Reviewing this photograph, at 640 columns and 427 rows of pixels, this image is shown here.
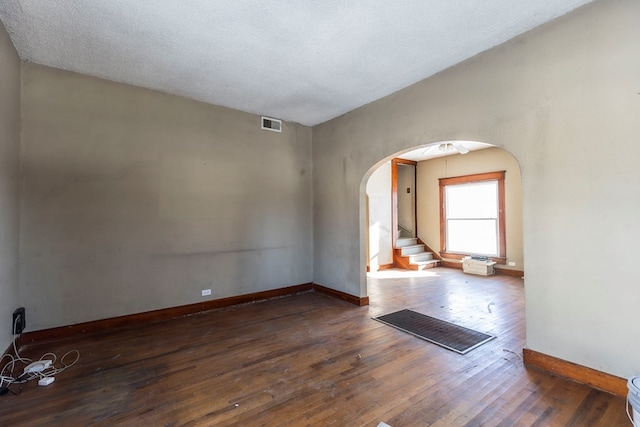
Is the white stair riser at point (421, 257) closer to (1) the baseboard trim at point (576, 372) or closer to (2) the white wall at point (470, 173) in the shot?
(2) the white wall at point (470, 173)

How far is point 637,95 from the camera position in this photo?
2053 millimetres

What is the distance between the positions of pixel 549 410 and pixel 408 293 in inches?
118

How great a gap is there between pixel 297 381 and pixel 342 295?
2319 mm

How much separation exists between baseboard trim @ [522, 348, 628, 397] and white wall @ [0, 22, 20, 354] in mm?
4627

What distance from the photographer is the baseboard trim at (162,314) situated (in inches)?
122

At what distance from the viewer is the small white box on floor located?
639cm

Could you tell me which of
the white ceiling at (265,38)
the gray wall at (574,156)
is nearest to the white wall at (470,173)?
the gray wall at (574,156)

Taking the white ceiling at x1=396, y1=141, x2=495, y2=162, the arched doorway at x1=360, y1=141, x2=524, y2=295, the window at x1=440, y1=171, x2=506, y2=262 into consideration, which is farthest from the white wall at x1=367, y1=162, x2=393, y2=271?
the window at x1=440, y1=171, x2=506, y2=262

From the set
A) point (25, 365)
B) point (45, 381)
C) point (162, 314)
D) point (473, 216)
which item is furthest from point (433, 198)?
point (25, 365)

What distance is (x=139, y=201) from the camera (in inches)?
143

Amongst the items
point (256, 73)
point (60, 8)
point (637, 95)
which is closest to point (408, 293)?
point (637, 95)

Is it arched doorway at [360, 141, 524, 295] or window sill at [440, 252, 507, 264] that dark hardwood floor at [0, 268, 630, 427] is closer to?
arched doorway at [360, 141, 524, 295]

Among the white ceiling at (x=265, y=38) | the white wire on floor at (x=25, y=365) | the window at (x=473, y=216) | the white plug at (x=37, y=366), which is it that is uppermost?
the white ceiling at (x=265, y=38)

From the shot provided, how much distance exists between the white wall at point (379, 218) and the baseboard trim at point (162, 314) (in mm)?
2436
